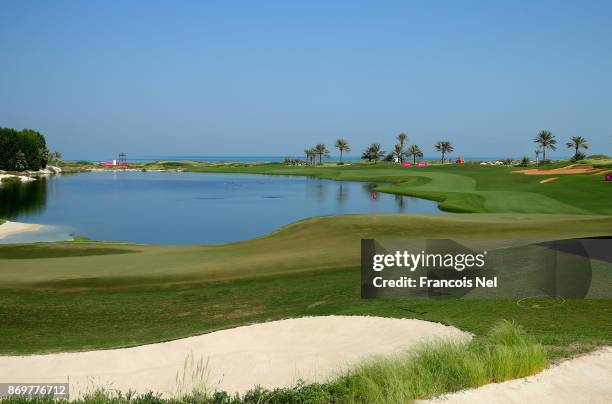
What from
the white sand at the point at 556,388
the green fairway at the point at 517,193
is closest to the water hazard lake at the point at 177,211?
the green fairway at the point at 517,193

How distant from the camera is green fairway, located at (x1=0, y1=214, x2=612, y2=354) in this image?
13328mm

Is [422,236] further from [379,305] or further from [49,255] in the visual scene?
[49,255]

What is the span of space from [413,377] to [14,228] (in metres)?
41.7

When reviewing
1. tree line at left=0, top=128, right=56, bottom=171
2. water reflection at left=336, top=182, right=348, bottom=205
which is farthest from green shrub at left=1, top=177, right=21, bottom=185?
water reflection at left=336, top=182, right=348, bottom=205

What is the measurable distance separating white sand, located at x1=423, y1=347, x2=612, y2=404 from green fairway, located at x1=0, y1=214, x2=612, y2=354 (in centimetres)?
131

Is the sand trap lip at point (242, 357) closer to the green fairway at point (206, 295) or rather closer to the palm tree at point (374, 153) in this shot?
the green fairway at point (206, 295)

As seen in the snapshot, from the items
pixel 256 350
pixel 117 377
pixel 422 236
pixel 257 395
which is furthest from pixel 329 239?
pixel 257 395

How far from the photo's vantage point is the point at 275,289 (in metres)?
18.5

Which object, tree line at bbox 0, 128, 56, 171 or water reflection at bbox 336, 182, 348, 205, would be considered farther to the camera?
tree line at bbox 0, 128, 56, 171

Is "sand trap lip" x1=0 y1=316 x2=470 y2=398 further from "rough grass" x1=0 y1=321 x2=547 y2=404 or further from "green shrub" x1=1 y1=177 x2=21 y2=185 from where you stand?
"green shrub" x1=1 y1=177 x2=21 y2=185

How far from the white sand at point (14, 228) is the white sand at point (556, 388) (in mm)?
39203

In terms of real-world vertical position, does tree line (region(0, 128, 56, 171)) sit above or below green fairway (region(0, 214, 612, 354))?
above

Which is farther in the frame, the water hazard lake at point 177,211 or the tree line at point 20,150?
the tree line at point 20,150

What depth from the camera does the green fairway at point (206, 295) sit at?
1333cm
